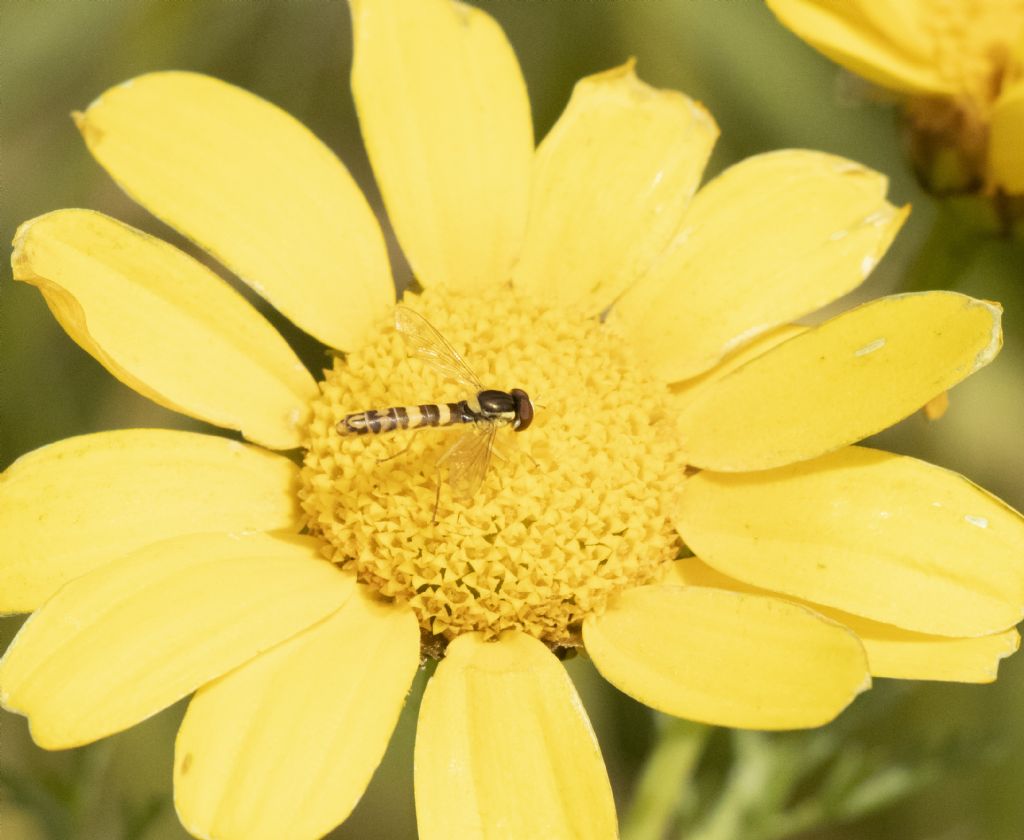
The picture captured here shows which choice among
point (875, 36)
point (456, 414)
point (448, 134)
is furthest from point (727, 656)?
point (875, 36)

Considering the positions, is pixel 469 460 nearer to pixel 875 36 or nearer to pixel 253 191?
pixel 253 191

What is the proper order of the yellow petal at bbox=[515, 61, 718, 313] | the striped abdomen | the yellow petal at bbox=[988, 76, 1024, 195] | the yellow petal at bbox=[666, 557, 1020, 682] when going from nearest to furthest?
the yellow petal at bbox=[666, 557, 1020, 682], the striped abdomen, the yellow petal at bbox=[988, 76, 1024, 195], the yellow petal at bbox=[515, 61, 718, 313]

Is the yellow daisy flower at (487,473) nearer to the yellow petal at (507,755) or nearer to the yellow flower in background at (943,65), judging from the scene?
the yellow petal at (507,755)

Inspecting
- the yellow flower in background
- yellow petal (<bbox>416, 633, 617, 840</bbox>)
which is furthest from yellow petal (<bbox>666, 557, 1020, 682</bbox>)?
the yellow flower in background

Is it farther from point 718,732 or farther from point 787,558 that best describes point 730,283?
point 718,732

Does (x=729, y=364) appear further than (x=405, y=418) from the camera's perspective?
Yes

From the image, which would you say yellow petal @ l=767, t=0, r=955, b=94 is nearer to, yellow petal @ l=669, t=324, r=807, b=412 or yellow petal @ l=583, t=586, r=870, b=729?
yellow petal @ l=669, t=324, r=807, b=412

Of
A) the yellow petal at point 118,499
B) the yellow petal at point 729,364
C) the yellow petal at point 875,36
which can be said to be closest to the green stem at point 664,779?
the yellow petal at point 729,364
